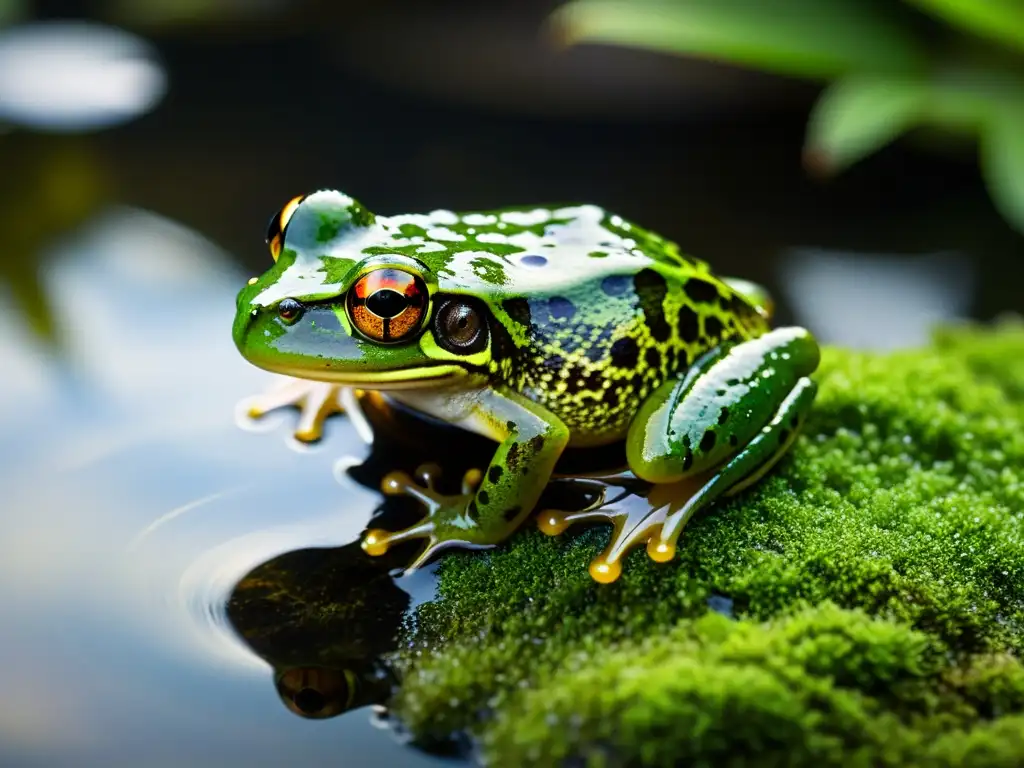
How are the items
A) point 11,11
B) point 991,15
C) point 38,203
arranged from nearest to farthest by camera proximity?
point 991,15, point 38,203, point 11,11

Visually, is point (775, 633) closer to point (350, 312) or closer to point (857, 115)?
point (350, 312)

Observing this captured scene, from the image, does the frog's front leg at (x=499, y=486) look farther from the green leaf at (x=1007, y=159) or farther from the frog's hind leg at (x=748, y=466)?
the green leaf at (x=1007, y=159)

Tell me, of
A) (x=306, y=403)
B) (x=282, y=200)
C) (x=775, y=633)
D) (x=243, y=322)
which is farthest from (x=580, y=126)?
(x=775, y=633)

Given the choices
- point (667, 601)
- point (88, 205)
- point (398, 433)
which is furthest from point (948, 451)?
point (88, 205)

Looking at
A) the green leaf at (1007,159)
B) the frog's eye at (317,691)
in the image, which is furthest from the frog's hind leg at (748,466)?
the green leaf at (1007,159)

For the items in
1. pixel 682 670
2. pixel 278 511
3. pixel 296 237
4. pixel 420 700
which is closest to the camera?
pixel 682 670

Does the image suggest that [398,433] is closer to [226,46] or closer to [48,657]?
[48,657]
